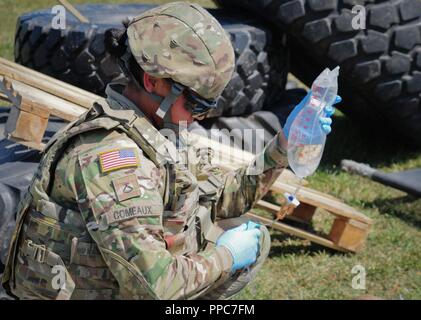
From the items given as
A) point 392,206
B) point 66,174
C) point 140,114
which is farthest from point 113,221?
point 392,206

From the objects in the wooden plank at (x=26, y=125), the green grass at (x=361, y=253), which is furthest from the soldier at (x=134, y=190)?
the green grass at (x=361, y=253)

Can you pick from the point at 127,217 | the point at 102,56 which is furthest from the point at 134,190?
the point at 102,56

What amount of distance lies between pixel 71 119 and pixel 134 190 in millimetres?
1814

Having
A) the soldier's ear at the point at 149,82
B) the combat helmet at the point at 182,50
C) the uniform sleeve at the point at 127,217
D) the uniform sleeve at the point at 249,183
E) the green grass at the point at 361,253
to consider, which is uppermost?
the combat helmet at the point at 182,50

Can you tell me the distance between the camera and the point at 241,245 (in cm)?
256

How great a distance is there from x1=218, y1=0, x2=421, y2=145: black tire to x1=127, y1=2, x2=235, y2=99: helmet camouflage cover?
281 cm

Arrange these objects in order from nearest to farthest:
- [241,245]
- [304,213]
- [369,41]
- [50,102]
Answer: [241,245] → [50,102] → [304,213] → [369,41]

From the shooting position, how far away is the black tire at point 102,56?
495cm

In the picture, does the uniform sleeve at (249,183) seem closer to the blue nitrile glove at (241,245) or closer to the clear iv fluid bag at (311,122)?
the clear iv fluid bag at (311,122)

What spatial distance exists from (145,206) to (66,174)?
290 mm

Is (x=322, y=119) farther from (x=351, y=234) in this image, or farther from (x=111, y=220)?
(x=351, y=234)

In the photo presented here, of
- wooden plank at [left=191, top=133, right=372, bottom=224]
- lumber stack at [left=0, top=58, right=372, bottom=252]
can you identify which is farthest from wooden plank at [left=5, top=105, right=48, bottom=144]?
wooden plank at [left=191, top=133, right=372, bottom=224]

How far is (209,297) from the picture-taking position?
9.30ft

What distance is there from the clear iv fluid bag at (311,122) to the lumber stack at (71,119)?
4.12 ft
